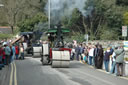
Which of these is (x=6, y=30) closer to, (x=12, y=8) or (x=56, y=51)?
(x=12, y=8)

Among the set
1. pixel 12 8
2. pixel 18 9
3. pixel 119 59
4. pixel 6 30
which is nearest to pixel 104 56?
pixel 119 59

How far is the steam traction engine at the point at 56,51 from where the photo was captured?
19.2 metres

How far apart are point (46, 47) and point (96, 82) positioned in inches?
333

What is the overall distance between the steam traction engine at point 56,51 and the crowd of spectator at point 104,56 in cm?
191

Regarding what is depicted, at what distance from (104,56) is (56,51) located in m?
3.07

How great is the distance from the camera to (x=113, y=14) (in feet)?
155

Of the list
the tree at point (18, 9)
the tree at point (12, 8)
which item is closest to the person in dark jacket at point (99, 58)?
the tree at point (18, 9)

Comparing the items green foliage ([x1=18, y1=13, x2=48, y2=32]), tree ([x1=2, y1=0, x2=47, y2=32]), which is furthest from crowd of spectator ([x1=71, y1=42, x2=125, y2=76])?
tree ([x1=2, y1=0, x2=47, y2=32])

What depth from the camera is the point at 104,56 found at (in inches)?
728

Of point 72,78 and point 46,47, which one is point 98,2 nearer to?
point 46,47

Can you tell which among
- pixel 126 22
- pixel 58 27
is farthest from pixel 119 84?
pixel 126 22

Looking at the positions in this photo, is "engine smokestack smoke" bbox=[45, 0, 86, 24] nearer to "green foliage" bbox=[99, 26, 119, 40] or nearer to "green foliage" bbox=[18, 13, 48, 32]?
"green foliage" bbox=[99, 26, 119, 40]

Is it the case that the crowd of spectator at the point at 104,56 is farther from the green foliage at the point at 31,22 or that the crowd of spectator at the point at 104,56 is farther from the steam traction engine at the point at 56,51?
the green foliage at the point at 31,22

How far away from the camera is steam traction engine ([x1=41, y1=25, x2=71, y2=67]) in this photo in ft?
63.1
